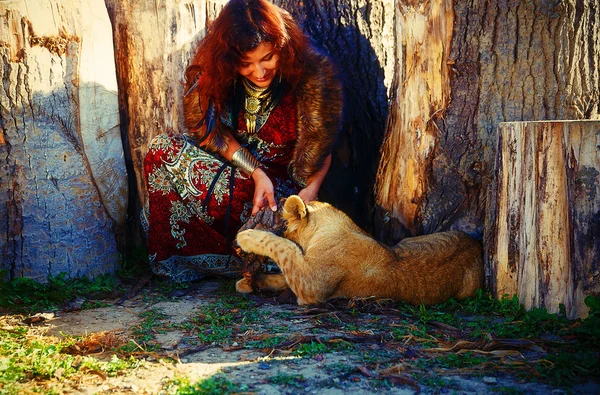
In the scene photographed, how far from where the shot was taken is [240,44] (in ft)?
14.4

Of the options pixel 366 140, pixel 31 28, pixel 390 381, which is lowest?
pixel 390 381

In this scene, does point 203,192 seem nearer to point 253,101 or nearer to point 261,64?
point 253,101

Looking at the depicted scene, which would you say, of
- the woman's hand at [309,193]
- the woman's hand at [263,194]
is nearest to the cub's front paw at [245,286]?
the woman's hand at [263,194]

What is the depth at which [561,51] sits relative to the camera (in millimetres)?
4152

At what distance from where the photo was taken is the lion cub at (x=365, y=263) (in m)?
4.12

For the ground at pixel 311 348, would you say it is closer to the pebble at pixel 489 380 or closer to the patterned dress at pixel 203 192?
the pebble at pixel 489 380

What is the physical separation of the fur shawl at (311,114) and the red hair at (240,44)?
0.07 m

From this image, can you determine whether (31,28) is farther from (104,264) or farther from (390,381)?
(390,381)

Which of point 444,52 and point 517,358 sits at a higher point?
point 444,52

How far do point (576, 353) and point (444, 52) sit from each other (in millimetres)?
2222

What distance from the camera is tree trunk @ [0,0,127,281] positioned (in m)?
4.57

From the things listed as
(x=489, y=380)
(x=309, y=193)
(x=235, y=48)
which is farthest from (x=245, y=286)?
(x=489, y=380)

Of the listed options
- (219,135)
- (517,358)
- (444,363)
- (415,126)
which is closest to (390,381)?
(444,363)

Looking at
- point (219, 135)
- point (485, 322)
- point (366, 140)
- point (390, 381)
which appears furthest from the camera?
point (366, 140)
